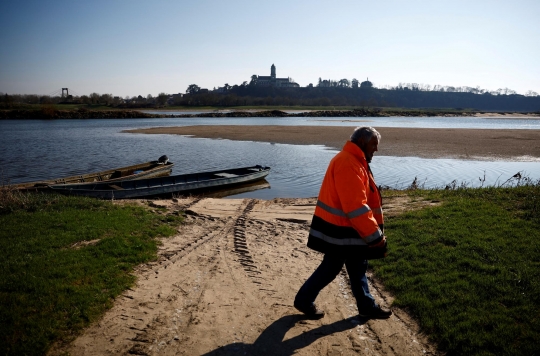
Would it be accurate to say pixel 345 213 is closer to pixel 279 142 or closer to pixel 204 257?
pixel 204 257

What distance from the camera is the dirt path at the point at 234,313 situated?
4.29 m

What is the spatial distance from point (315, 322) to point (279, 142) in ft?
104

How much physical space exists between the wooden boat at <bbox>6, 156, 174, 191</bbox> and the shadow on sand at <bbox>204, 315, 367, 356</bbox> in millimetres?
11305

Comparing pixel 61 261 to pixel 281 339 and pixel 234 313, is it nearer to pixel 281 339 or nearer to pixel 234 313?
pixel 234 313

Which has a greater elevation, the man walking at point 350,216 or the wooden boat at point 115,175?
the man walking at point 350,216

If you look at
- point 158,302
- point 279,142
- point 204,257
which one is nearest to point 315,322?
point 158,302

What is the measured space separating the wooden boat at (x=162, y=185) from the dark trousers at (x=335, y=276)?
1023 centimetres

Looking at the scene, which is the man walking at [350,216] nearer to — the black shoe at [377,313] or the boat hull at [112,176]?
the black shoe at [377,313]

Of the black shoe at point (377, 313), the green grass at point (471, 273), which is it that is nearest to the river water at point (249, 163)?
the green grass at point (471, 273)

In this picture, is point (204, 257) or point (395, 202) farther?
point (395, 202)

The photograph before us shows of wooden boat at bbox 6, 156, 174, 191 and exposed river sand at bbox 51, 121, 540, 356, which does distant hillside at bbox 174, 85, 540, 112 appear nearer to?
wooden boat at bbox 6, 156, 174, 191

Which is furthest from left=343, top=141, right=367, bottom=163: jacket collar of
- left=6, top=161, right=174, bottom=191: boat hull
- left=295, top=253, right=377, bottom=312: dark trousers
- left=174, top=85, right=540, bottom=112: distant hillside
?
left=174, top=85, right=540, bottom=112: distant hillside

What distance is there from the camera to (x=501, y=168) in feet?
69.4

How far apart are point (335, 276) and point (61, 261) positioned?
443cm
